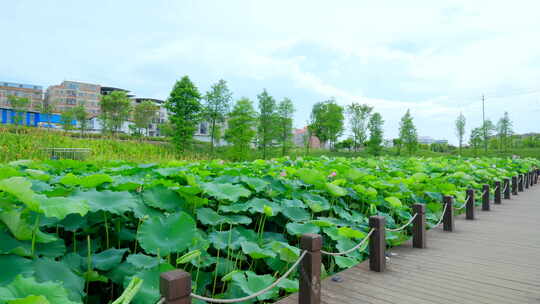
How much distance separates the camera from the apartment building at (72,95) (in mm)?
70000

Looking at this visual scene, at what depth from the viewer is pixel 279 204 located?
3045 millimetres

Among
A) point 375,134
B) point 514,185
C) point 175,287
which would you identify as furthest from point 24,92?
point 175,287

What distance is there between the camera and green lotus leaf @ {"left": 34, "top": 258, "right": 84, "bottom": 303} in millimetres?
1440

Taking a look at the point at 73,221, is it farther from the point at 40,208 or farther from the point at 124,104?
the point at 124,104

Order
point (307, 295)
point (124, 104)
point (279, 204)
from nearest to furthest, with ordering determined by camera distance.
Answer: point (307, 295), point (279, 204), point (124, 104)

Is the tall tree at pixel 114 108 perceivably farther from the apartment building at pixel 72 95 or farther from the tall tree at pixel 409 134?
the apartment building at pixel 72 95

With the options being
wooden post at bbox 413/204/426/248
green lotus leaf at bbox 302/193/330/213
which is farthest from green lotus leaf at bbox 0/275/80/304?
wooden post at bbox 413/204/426/248

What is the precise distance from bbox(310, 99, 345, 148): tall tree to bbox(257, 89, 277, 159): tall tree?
8.55 m

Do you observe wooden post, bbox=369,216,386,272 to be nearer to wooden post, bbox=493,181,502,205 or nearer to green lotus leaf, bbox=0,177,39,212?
green lotus leaf, bbox=0,177,39,212

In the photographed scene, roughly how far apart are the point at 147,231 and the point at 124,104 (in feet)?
129

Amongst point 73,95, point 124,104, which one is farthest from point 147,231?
point 73,95

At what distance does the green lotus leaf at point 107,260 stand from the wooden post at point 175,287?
689mm

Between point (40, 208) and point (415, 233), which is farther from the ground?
point (40, 208)

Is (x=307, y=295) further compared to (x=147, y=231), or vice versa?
(x=307, y=295)
